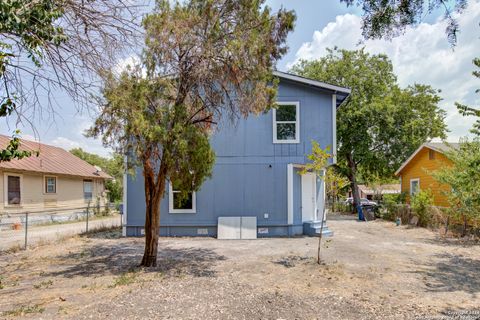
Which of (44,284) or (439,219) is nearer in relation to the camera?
(44,284)

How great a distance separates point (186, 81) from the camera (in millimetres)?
6895

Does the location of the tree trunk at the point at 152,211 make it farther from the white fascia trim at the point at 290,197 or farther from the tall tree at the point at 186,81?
the white fascia trim at the point at 290,197

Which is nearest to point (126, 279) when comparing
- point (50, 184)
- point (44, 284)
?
point (44, 284)

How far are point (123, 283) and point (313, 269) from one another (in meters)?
3.83

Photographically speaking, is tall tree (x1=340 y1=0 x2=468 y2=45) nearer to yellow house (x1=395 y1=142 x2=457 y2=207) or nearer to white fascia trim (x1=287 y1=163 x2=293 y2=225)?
white fascia trim (x1=287 y1=163 x2=293 y2=225)

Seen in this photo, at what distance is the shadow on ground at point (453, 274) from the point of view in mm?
5828

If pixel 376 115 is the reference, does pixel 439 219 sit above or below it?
below

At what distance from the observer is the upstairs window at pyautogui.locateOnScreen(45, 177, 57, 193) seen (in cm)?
1870

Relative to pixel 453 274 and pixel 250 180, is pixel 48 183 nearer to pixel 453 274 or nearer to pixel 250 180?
pixel 250 180

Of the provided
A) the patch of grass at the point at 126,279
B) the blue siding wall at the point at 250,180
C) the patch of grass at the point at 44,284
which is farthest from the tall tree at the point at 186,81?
the blue siding wall at the point at 250,180

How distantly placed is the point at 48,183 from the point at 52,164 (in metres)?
1.41

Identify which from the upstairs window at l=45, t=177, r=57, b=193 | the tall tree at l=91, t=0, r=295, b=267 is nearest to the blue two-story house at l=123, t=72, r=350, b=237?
the tall tree at l=91, t=0, r=295, b=267

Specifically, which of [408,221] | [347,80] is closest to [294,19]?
[408,221]

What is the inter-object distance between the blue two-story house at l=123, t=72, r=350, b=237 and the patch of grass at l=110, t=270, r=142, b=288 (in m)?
4.98
